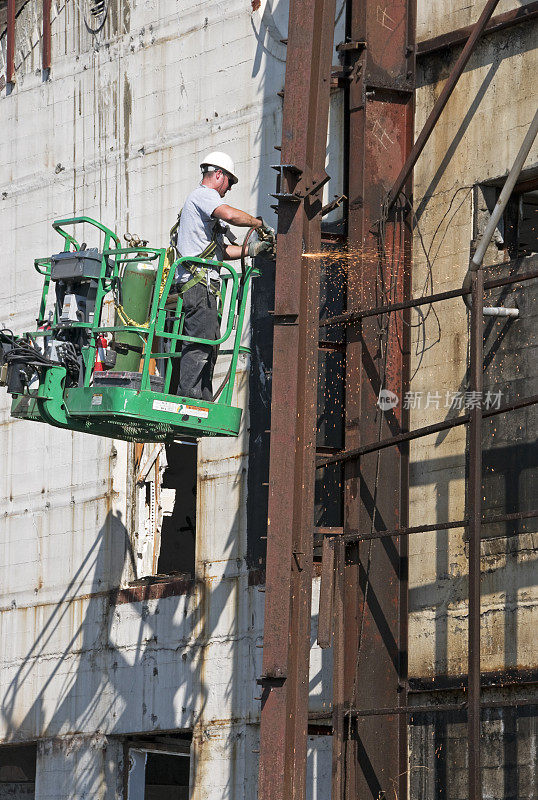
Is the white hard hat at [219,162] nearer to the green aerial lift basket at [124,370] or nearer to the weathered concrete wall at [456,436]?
the green aerial lift basket at [124,370]

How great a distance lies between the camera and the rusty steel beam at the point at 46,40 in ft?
61.2

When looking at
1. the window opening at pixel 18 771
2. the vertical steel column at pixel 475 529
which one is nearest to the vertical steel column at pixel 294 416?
the vertical steel column at pixel 475 529

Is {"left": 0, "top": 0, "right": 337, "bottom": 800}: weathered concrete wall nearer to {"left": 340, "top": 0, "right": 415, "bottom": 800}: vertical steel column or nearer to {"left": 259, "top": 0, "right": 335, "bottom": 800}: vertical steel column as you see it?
{"left": 340, "top": 0, "right": 415, "bottom": 800}: vertical steel column

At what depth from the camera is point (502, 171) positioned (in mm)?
13914

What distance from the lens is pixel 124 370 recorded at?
1296 cm

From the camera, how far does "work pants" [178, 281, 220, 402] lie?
12719 millimetres

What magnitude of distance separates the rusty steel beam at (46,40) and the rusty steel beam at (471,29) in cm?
581

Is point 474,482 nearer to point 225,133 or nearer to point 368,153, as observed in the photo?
point 368,153

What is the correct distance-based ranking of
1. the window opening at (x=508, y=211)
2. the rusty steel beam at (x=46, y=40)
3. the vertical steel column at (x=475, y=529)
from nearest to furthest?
the vertical steel column at (x=475, y=529), the window opening at (x=508, y=211), the rusty steel beam at (x=46, y=40)

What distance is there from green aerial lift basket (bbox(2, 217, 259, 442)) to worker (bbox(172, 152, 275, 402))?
0.11 meters

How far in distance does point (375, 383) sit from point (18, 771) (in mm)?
7417

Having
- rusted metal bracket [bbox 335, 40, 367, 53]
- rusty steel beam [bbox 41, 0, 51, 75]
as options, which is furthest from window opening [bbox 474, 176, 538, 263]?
rusty steel beam [bbox 41, 0, 51, 75]

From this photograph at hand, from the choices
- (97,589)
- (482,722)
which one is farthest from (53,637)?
(482,722)

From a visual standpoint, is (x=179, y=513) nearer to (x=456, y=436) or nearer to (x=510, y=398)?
(x=456, y=436)
